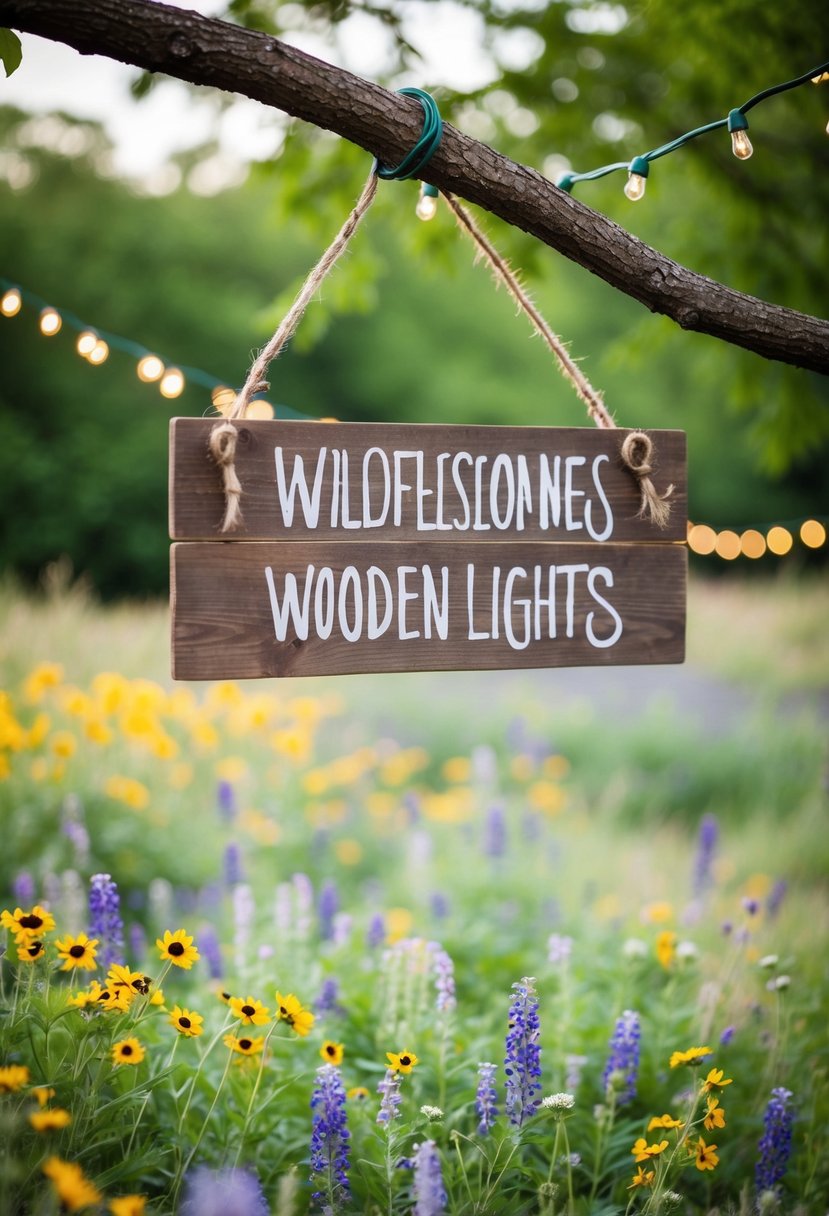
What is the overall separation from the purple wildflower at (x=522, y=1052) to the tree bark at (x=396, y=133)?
4.11ft

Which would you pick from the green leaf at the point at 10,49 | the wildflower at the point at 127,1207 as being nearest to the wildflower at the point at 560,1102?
the wildflower at the point at 127,1207

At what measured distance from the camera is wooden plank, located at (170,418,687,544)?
1599mm

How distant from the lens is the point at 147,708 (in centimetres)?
355

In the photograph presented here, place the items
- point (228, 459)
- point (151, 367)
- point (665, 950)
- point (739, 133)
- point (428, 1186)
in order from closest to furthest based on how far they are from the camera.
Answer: point (428, 1186), point (228, 459), point (739, 133), point (665, 950), point (151, 367)

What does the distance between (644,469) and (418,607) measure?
0.51 meters

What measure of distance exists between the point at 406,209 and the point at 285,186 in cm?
54

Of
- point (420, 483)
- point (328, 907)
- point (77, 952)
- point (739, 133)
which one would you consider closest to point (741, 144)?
point (739, 133)

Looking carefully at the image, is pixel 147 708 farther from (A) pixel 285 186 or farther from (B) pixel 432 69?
(B) pixel 432 69

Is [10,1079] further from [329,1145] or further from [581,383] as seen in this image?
[581,383]

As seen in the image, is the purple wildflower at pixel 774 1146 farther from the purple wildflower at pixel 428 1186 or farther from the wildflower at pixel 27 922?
the wildflower at pixel 27 922

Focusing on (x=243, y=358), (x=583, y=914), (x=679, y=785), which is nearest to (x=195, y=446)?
(x=583, y=914)

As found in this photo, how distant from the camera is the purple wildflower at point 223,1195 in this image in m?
1.12

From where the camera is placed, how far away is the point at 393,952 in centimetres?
233

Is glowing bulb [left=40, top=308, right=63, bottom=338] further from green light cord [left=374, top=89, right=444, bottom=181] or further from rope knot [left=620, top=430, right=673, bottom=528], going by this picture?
rope knot [left=620, top=430, right=673, bottom=528]
